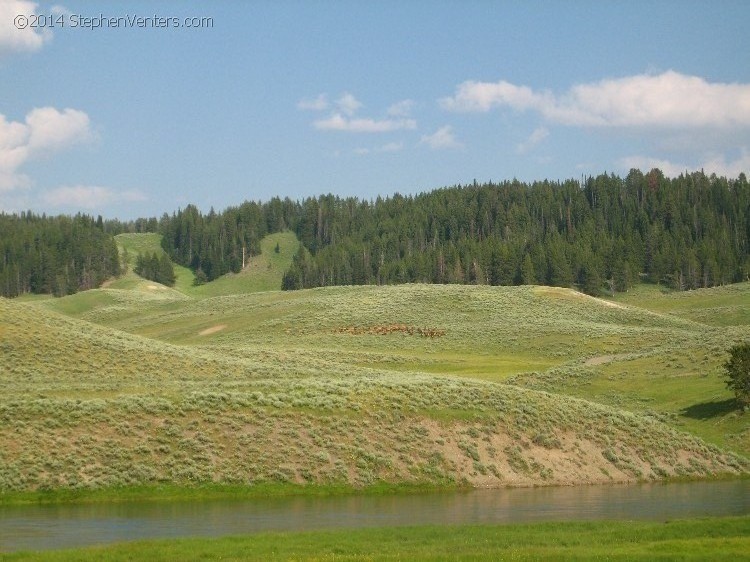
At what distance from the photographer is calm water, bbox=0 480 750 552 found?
26625mm

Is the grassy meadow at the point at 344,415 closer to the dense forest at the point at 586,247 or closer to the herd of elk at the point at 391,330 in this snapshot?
the herd of elk at the point at 391,330

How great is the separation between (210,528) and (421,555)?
746cm

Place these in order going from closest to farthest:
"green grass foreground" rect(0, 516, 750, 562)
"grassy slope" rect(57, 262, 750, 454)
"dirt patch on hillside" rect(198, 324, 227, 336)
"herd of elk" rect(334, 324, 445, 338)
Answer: "green grass foreground" rect(0, 516, 750, 562)
"grassy slope" rect(57, 262, 750, 454)
"herd of elk" rect(334, 324, 445, 338)
"dirt patch on hillside" rect(198, 324, 227, 336)

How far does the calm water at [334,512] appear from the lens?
87.4 ft

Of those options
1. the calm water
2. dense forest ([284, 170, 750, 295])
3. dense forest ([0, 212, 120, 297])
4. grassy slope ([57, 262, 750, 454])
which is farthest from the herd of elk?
dense forest ([0, 212, 120, 297])

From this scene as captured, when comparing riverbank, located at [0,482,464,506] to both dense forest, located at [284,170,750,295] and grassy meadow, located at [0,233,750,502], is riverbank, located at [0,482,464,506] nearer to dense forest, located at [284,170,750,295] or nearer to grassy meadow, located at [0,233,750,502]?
grassy meadow, located at [0,233,750,502]

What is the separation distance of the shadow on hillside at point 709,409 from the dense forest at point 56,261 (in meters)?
144

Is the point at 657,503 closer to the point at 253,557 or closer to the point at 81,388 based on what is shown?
the point at 253,557

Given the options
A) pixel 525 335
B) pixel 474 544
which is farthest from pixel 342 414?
pixel 525 335

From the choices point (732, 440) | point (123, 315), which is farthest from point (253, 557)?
point (123, 315)

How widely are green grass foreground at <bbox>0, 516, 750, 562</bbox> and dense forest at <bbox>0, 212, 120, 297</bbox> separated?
15887 centimetres

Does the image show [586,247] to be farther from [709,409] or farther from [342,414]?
[342,414]

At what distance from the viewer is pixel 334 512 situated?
3073cm

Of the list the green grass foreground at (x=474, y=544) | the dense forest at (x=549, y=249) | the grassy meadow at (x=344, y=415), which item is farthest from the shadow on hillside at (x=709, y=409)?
the dense forest at (x=549, y=249)
